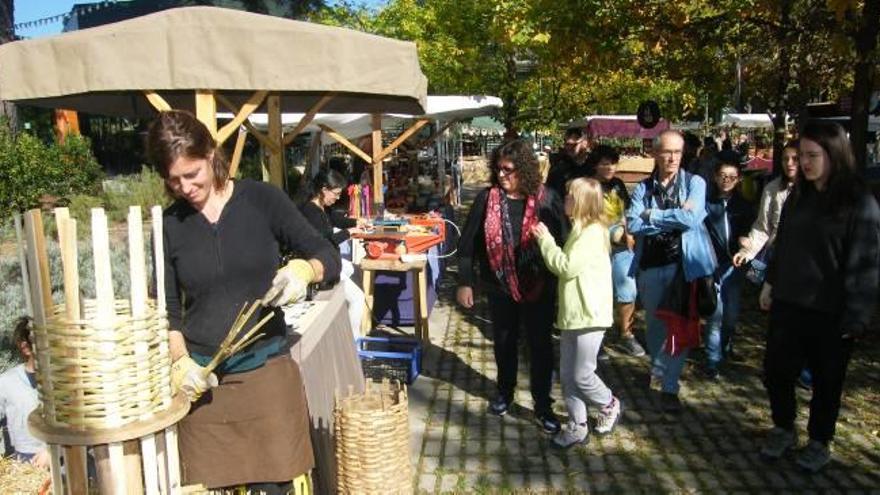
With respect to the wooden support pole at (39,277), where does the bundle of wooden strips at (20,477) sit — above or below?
below

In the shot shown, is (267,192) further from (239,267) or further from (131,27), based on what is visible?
(131,27)

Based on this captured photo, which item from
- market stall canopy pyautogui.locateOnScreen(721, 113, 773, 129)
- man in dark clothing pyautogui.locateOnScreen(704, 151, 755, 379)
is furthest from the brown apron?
Answer: market stall canopy pyautogui.locateOnScreen(721, 113, 773, 129)

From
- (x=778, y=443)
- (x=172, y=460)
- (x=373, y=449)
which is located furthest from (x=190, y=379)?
(x=778, y=443)

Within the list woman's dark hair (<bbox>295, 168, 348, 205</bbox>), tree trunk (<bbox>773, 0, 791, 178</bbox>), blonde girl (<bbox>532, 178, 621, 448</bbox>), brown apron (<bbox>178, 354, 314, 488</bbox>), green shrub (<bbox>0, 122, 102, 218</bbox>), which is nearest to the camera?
brown apron (<bbox>178, 354, 314, 488</bbox>)

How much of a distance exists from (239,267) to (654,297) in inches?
129

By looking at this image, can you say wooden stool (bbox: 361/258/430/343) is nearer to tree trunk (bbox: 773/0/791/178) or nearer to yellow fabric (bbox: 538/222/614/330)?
yellow fabric (bbox: 538/222/614/330)

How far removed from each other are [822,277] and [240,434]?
9.99 feet

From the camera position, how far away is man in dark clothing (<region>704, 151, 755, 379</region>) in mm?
5363

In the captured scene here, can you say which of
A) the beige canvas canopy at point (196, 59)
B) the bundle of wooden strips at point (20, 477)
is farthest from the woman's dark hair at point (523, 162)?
the bundle of wooden strips at point (20, 477)

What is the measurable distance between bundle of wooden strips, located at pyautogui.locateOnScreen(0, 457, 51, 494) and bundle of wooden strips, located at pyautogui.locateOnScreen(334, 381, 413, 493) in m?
1.21

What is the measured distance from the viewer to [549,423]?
4617 millimetres

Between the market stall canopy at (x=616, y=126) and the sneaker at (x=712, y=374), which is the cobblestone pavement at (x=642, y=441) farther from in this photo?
the market stall canopy at (x=616, y=126)

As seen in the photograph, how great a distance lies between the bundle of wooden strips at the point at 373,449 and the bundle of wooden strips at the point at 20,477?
121 cm

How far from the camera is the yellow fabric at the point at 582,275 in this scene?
4.14m
